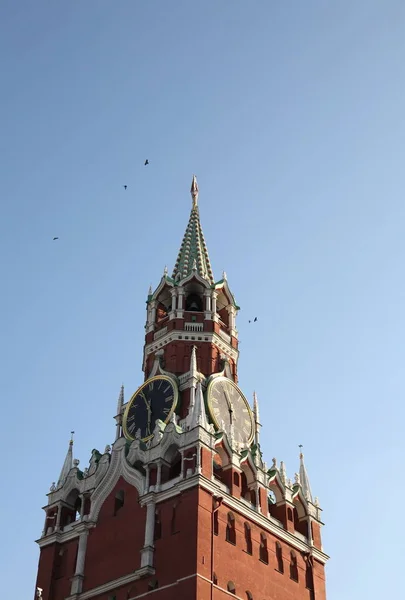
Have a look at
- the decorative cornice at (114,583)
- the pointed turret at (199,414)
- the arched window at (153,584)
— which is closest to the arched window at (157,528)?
the decorative cornice at (114,583)

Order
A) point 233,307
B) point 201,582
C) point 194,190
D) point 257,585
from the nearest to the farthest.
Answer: point 201,582, point 257,585, point 233,307, point 194,190

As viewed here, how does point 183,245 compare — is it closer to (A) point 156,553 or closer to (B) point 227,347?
(B) point 227,347

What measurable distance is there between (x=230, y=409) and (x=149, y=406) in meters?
5.10

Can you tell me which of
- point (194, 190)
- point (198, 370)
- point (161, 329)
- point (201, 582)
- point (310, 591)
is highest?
point (194, 190)

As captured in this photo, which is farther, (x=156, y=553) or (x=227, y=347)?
(x=227, y=347)

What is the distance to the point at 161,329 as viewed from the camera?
70.1m

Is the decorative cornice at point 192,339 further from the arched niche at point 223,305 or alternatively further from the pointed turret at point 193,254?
the pointed turret at point 193,254

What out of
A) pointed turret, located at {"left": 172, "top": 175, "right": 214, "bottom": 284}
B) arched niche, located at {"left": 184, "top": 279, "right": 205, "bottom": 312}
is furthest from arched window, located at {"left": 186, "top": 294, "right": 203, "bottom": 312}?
pointed turret, located at {"left": 172, "top": 175, "right": 214, "bottom": 284}

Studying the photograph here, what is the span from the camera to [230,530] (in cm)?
5609

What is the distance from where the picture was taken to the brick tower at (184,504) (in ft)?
177

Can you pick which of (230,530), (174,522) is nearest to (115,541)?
(174,522)

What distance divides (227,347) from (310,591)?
1757 centimetres

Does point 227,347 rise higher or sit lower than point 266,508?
higher

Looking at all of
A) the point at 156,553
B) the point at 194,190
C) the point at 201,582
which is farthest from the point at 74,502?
the point at 194,190
